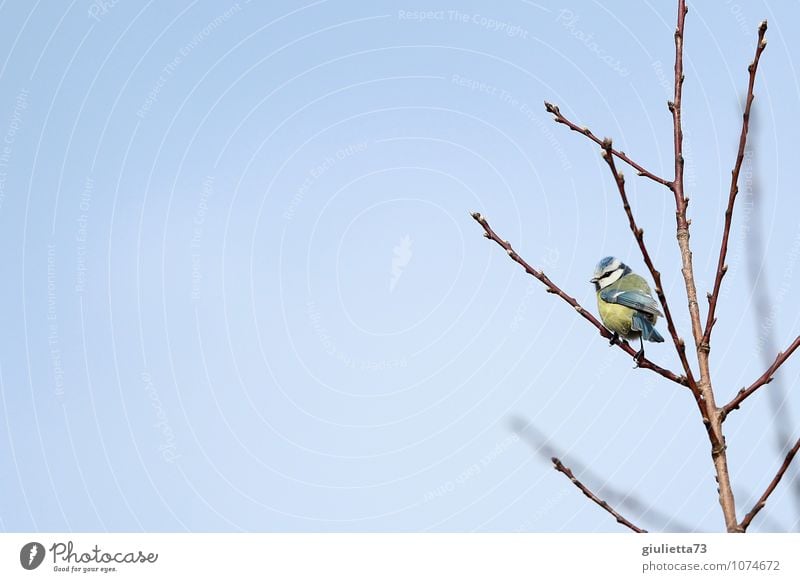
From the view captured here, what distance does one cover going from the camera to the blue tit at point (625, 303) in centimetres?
497

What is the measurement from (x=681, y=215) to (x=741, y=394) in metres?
0.60

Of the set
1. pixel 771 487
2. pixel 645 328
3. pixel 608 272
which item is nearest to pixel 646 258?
pixel 771 487

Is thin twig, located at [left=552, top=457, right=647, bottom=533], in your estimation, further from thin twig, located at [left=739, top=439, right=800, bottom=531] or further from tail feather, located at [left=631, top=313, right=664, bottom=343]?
tail feather, located at [left=631, top=313, right=664, bottom=343]

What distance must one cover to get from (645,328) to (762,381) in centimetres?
233

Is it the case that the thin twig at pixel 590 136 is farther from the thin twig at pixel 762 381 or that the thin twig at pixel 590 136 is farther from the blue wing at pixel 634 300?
the blue wing at pixel 634 300

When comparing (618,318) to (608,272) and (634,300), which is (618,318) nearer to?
(634,300)

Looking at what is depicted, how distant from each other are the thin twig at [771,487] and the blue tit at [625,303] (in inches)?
89.7

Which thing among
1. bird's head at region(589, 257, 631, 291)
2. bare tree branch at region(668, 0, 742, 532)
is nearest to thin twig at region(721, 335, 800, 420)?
bare tree branch at region(668, 0, 742, 532)

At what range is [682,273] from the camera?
2.64 metres

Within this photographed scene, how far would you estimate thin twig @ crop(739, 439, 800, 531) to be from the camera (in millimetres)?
2404

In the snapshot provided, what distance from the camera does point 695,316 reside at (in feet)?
8.49
